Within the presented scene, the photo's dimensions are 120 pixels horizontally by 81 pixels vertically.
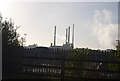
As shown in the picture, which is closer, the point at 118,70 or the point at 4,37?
the point at 118,70

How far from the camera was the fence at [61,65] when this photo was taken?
36.1ft

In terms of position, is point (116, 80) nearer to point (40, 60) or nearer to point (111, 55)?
point (111, 55)

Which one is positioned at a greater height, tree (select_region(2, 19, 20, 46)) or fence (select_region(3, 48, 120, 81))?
tree (select_region(2, 19, 20, 46))

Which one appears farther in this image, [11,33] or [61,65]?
[11,33]

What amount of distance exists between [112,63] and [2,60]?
5.65 meters

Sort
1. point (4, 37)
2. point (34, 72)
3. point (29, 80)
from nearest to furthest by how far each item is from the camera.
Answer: point (29, 80) < point (34, 72) < point (4, 37)

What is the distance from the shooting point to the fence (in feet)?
36.1

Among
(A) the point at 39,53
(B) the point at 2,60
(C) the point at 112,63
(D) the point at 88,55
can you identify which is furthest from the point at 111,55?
(B) the point at 2,60

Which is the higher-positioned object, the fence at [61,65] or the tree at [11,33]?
the tree at [11,33]

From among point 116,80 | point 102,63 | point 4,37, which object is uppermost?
point 4,37

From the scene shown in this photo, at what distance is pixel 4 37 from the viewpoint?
40.6ft

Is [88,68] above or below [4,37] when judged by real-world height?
below

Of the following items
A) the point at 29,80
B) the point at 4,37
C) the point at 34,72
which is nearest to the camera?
the point at 29,80

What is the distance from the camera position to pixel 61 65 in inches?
436
